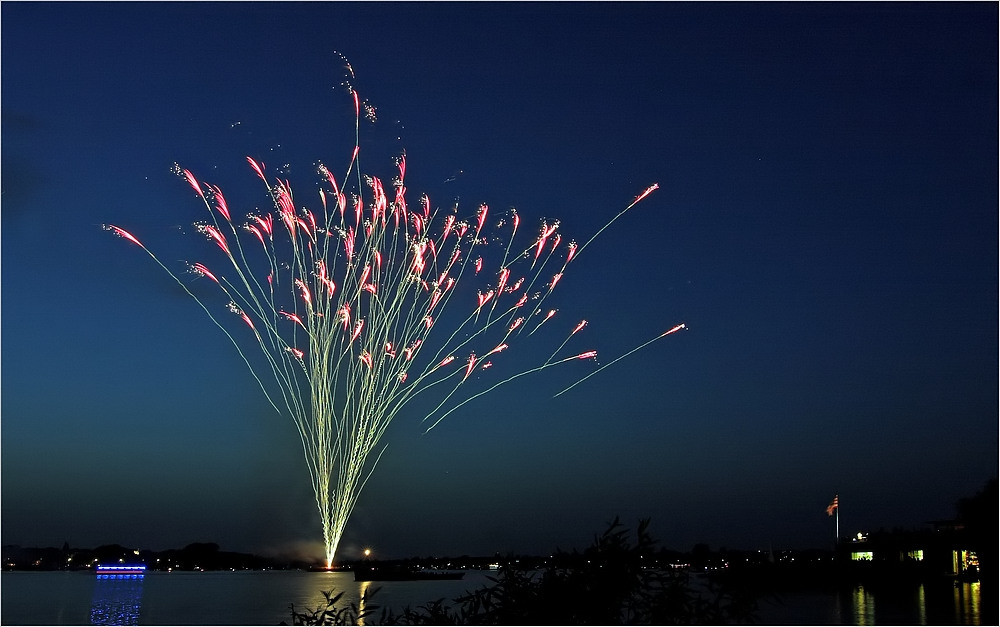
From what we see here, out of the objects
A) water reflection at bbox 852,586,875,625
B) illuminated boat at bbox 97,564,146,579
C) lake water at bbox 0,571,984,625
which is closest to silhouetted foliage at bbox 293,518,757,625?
lake water at bbox 0,571,984,625

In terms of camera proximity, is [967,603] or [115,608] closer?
[967,603]

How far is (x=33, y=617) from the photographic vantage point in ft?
202

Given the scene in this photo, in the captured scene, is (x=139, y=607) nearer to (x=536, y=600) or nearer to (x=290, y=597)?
(x=290, y=597)

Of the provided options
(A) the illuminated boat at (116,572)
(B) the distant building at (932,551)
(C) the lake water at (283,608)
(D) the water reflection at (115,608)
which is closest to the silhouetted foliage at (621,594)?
(C) the lake water at (283,608)

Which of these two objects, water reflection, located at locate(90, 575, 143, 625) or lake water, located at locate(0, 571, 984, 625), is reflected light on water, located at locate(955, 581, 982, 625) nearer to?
lake water, located at locate(0, 571, 984, 625)

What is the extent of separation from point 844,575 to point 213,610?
63642 mm

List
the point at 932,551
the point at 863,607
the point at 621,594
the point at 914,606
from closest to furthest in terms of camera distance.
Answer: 1. the point at 621,594
2. the point at 914,606
3. the point at 863,607
4. the point at 932,551

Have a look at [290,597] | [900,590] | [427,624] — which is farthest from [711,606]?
[290,597]

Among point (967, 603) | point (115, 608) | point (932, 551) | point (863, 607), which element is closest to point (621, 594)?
point (967, 603)

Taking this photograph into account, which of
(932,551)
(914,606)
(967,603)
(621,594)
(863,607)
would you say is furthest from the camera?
(932,551)

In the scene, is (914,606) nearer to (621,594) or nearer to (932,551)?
(932,551)

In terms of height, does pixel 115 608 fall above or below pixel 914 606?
below

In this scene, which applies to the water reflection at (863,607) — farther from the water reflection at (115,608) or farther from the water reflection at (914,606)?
the water reflection at (115,608)

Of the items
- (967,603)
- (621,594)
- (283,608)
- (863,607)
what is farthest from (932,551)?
(621,594)
